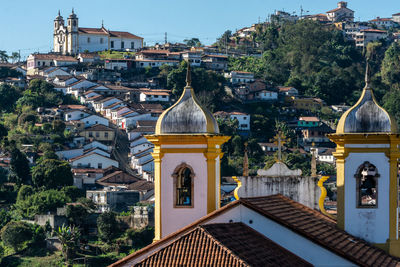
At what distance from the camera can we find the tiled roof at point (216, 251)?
1382cm

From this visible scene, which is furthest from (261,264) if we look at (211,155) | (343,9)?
(343,9)

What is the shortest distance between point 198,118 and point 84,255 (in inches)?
1635

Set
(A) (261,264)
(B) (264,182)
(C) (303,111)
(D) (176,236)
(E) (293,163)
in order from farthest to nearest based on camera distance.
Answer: (C) (303,111)
(E) (293,163)
(B) (264,182)
(D) (176,236)
(A) (261,264)

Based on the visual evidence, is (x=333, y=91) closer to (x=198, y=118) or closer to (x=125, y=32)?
(x=125, y=32)

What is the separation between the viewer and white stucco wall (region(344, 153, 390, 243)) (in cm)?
1827

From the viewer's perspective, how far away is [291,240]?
16156mm

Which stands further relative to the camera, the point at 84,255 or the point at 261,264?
the point at 84,255

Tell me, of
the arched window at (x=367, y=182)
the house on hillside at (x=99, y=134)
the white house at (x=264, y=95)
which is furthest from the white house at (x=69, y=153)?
the arched window at (x=367, y=182)

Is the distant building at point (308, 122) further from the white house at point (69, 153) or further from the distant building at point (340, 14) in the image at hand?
the distant building at point (340, 14)

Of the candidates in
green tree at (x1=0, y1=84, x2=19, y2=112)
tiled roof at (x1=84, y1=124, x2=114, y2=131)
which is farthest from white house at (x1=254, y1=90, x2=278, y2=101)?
green tree at (x1=0, y1=84, x2=19, y2=112)

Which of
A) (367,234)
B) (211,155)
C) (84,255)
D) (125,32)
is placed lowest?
(84,255)

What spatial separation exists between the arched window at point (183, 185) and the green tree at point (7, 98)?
82.2 metres

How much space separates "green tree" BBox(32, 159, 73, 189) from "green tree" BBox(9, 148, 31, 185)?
174cm

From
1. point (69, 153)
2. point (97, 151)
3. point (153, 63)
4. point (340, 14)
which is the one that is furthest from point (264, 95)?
point (340, 14)
